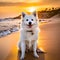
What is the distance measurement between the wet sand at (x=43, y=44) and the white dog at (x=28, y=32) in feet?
0.25

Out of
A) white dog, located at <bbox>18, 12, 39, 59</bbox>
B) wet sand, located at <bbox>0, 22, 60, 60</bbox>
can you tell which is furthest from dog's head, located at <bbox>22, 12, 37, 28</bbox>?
wet sand, located at <bbox>0, 22, 60, 60</bbox>

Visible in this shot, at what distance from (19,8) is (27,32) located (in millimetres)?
425

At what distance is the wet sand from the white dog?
0.25 ft

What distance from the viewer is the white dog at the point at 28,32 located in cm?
190

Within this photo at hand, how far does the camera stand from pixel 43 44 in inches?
84.7

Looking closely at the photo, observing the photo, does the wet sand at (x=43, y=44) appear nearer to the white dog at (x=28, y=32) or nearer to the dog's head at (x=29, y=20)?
the white dog at (x=28, y=32)

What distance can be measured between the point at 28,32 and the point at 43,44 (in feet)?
0.82

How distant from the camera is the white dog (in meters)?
1.90

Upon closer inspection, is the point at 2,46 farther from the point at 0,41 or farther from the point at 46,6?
the point at 46,6

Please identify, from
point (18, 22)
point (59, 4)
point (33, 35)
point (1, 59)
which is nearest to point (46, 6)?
point (59, 4)

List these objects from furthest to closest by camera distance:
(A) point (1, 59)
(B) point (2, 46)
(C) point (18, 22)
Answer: (C) point (18, 22) → (B) point (2, 46) → (A) point (1, 59)

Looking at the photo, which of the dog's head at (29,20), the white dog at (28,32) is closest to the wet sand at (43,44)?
the white dog at (28,32)

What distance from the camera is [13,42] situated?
220 centimetres

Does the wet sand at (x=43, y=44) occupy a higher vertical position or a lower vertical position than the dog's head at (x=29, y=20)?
lower
